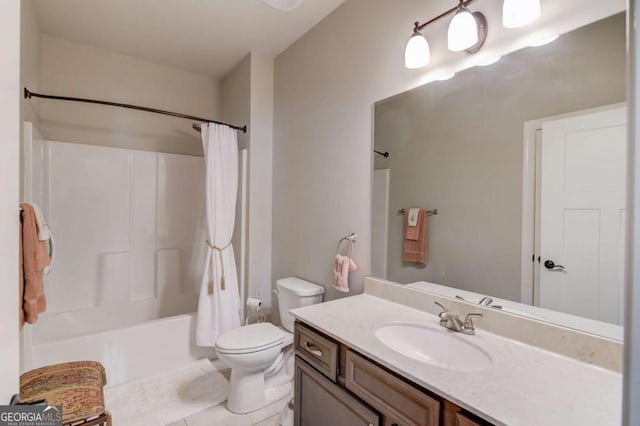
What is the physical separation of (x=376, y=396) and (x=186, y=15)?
259cm

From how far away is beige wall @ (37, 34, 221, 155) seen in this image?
8.20 feet

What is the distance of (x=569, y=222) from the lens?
1.08 metres

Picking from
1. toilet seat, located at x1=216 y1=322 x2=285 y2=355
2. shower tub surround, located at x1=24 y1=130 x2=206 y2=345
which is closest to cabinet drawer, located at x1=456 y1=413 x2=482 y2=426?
toilet seat, located at x1=216 y1=322 x2=285 y2=355

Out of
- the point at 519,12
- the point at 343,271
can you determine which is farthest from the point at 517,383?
the point at 519,12

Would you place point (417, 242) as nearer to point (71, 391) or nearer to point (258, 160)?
point (258, 160)

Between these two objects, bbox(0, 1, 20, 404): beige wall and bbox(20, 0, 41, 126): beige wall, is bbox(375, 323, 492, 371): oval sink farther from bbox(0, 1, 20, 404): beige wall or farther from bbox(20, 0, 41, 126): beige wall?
bbox(20, 0, 41, 126): beige wall

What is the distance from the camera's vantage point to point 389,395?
990mm

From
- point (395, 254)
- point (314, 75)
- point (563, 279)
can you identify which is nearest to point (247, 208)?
point (314, 75)

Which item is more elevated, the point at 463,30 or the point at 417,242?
the point at 463,30

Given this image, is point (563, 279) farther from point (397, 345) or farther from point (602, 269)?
point (397, 345)

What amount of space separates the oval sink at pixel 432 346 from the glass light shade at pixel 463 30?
120 cm

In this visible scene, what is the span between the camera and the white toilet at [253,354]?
70.7 inches

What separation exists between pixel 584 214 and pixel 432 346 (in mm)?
745

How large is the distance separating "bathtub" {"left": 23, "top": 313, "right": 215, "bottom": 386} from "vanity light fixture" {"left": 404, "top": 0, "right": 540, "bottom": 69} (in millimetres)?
2454
